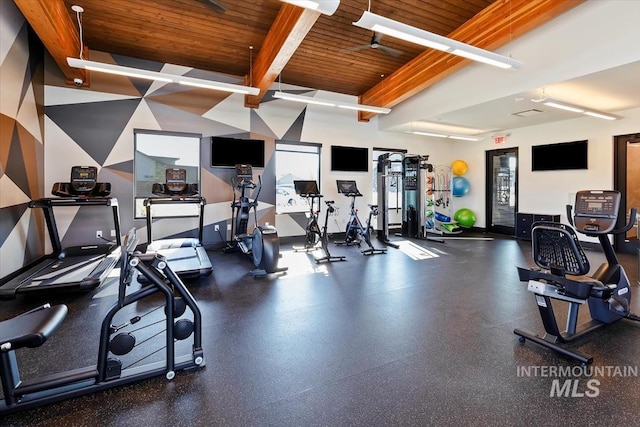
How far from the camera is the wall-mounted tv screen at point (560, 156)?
6.98 meters

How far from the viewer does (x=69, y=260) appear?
4582 millimetres

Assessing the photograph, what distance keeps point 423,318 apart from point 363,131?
6.46 metres

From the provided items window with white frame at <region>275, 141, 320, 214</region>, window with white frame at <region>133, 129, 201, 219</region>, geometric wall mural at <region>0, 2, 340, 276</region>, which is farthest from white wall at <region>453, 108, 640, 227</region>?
window with white frame at <region>133, 129, 201, 219</region>

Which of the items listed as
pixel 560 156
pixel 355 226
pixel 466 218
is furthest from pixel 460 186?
pixel 355 226

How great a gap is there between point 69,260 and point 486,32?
7307mm

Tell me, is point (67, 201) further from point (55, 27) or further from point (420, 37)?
point (420, 37)

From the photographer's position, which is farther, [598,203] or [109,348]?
[598,203]

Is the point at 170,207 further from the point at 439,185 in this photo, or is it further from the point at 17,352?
the point at 439,185

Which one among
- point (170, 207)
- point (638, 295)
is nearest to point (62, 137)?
point (170, 207)

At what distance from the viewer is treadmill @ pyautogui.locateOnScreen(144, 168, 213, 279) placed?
14.0 feet

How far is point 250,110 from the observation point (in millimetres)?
7152

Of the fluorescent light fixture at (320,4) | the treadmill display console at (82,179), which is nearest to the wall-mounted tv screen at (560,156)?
the fluorescent light fixture at (320,4)

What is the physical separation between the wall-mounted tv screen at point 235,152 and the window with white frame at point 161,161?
0.37m

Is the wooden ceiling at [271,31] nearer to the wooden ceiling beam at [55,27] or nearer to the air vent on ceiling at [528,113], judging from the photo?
the wooden ceiling beam at [55,27]
